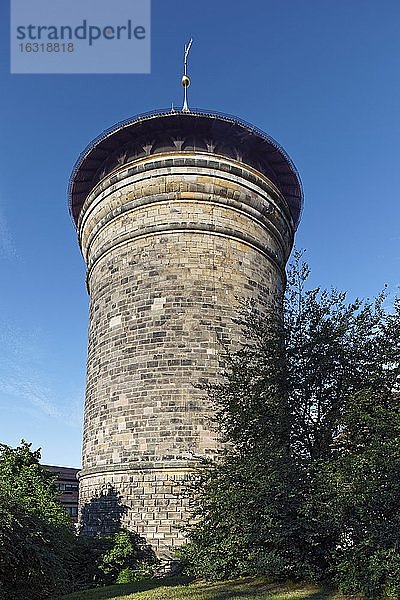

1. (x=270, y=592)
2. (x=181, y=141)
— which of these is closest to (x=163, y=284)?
(x=181, y=141)

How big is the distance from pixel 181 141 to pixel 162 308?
503 centimetres

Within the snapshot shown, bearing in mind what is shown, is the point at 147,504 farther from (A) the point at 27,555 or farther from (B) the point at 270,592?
(A) the point at 27,555

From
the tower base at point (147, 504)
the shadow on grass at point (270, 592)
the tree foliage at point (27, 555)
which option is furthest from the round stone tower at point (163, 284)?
the tree foliage at point (27, 555)

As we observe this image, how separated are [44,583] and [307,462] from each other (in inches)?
200

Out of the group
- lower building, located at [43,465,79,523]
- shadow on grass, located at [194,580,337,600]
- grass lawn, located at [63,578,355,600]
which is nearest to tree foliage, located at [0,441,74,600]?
grass lawn, located at [63,578,355,600]

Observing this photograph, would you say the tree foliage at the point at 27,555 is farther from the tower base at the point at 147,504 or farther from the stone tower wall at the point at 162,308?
the stone tower wall at the point at 162,308

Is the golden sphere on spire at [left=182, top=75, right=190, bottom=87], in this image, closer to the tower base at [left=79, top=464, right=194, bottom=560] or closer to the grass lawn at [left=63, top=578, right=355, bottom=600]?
the tower base at [left=79, top=464, right=194, bottom=560]

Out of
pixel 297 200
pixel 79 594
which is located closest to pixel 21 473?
pixel 79 594

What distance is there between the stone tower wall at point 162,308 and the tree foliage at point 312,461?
1.60 metres

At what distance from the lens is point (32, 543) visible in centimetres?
749

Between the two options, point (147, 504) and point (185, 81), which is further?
point (185, 81)

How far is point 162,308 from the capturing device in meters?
14.8

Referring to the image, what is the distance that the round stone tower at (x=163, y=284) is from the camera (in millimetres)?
13656

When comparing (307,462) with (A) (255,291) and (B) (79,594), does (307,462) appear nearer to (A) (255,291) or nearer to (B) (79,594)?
(B) (79,594)
